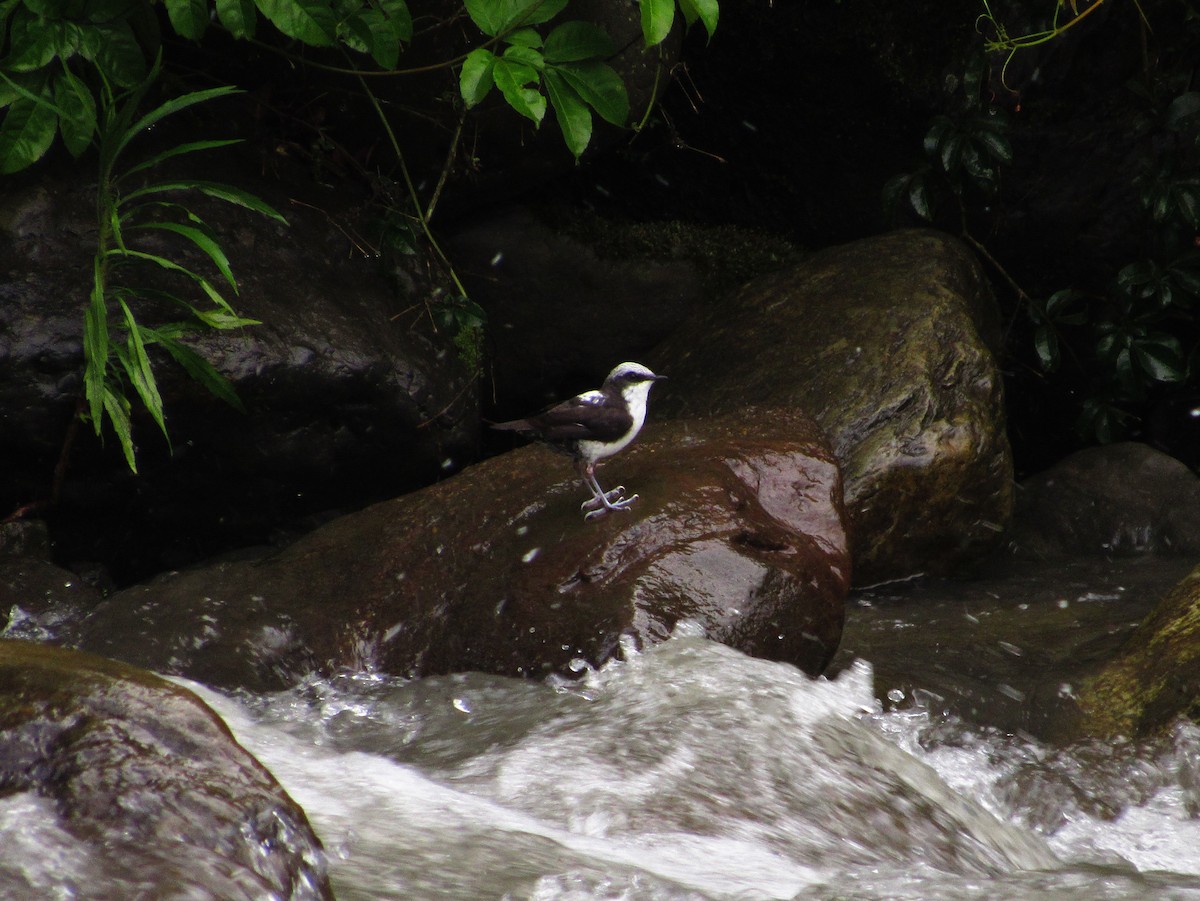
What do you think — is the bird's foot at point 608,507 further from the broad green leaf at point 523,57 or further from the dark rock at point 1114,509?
the dark rock at point 1114,509

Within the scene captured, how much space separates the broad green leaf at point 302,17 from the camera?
4.10m

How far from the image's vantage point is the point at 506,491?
449 centimetres

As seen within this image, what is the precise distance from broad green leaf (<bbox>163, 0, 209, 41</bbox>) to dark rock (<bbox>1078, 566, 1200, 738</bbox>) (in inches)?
154

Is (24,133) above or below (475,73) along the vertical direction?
below

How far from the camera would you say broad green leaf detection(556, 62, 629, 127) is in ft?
13.3

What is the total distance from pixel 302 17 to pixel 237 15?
26 centimetres

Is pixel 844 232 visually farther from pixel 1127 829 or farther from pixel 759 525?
pixel 1127 829

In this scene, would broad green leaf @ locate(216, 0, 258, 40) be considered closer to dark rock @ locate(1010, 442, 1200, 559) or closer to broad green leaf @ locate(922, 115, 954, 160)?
broad green leaf @ locate(922, 115, 954, 160)

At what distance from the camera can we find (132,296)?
4871 millimetres

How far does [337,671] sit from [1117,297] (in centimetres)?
433

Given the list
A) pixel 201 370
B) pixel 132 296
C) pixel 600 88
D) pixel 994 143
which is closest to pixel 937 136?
pixel 994 143

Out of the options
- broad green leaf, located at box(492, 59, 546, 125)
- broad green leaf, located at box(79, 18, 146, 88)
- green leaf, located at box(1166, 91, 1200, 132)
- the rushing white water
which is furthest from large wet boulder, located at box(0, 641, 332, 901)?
green leaf, located at box(1166, 91, 1200, 132)

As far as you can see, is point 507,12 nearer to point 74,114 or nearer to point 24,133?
point 74,114

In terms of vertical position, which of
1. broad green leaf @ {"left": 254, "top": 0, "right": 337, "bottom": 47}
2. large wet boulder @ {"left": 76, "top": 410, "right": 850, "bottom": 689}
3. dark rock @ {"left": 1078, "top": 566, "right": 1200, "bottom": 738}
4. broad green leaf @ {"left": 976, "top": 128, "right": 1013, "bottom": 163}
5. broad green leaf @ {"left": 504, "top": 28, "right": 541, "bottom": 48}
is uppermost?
broad green leaf @ {"left": 254, "top": 0, "right": 337, "bottom": 47}
